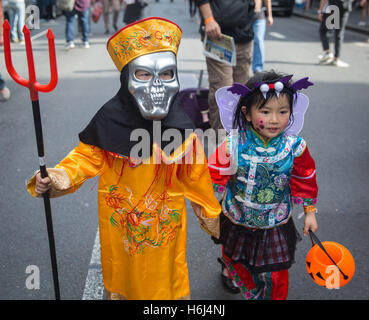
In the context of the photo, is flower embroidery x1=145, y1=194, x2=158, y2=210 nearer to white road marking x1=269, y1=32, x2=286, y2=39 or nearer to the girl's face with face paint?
the girl's face with face paint

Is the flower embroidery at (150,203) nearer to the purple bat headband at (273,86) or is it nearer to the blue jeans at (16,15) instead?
the purple bat headband at (273,86)

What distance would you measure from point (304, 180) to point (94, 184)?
76.3 inches

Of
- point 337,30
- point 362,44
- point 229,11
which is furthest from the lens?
point 362,44

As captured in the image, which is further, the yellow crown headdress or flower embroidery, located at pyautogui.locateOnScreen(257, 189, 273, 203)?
flower embroidery, located at pyautogui.locateOnScreen(257, 189, 273, 203)

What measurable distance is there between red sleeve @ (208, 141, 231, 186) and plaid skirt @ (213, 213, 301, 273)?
0.89ft

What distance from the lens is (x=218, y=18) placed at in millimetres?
4129

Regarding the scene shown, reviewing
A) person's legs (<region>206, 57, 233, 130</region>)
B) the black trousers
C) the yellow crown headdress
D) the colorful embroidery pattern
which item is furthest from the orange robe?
the black trousers

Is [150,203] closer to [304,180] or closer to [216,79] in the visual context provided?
[304,180]

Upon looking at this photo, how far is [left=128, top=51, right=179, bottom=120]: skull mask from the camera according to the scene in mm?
1785

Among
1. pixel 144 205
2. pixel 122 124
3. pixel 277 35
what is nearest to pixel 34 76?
pixel 122 124

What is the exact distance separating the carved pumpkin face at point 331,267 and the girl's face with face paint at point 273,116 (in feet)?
1.91

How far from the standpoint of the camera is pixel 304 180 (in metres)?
2.19
